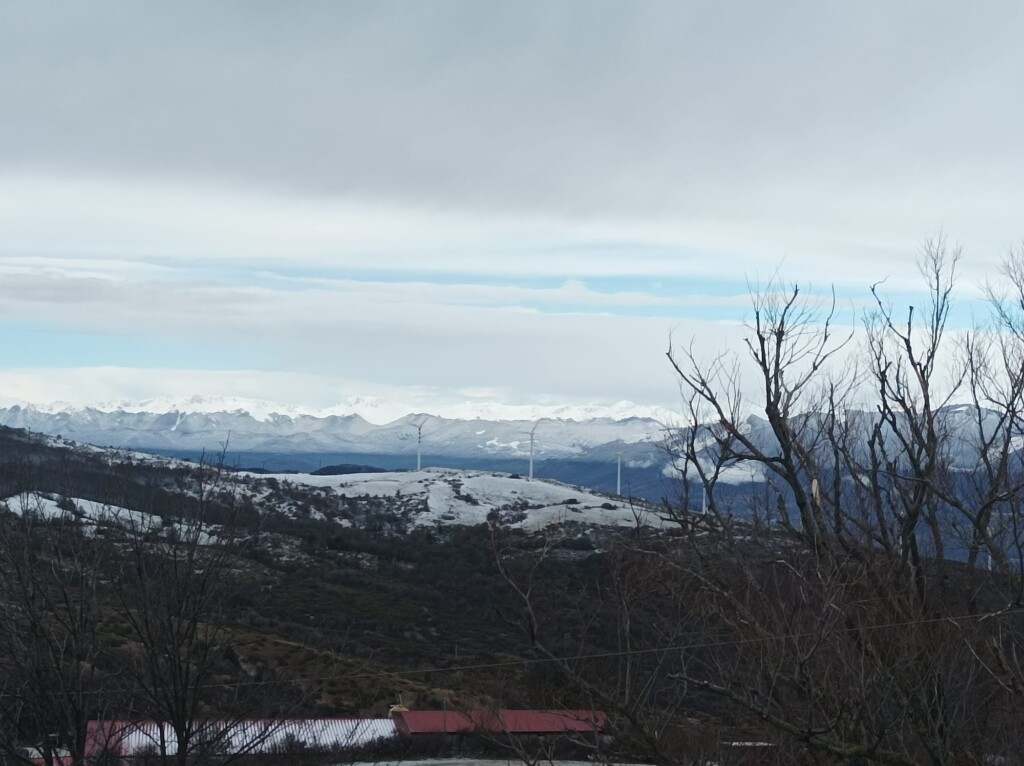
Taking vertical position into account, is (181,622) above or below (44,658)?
above

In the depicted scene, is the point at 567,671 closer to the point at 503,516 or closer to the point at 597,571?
the point at 597,571

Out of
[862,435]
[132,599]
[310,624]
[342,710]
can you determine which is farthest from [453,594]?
[132,599]

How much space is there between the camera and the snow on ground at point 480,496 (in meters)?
98.8

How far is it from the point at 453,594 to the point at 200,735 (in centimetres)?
5267

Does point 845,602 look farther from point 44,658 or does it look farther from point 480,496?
point 480,496

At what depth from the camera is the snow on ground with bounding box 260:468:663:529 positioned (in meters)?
98.8

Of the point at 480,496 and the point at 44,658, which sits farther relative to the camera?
the point at 480,496

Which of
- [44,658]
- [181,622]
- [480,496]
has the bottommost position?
[480,496]

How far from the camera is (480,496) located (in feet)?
382

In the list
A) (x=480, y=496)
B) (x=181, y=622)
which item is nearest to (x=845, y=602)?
(x=181, y=622)

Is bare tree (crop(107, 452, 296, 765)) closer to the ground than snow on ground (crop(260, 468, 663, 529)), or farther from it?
farther from it

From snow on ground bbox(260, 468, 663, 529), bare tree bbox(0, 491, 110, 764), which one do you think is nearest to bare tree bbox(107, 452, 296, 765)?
bare tree bbox(0, 491, 110, 764)

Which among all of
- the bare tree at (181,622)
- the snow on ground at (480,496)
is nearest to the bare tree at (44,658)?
the bare tree at (181,622)

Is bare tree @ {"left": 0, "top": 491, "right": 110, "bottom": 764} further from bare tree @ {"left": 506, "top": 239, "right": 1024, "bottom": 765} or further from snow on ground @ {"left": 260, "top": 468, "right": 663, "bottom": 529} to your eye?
snow on ground @ {"left": 260, "top": 468, "right": 663, "bottom": 529}
